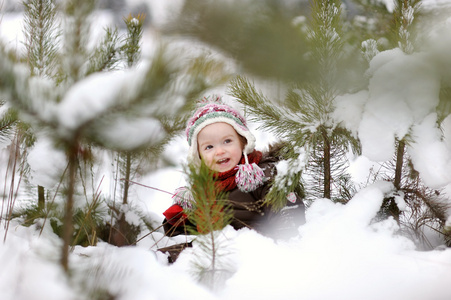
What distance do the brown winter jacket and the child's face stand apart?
0.16 metres

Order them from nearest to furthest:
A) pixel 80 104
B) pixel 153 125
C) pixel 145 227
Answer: pixel 80 104
pixel 153 125
pixel 145 227

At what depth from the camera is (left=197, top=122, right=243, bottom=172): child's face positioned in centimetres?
207

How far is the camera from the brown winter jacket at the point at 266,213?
5.90 ft

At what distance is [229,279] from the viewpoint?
42.2 inches

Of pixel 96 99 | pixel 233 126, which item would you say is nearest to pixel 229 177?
pixel 233 126

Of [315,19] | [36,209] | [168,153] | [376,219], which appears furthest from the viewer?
[168,153]

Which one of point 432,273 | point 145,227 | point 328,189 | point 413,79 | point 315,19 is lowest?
point 432,273

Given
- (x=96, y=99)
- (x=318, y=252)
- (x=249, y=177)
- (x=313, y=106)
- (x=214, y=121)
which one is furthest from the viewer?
(x=214, y=121)

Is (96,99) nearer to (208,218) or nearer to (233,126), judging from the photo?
(208,218)

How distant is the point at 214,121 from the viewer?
6.84 ft

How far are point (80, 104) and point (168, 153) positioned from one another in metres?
1.92

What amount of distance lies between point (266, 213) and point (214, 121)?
1.98 feet

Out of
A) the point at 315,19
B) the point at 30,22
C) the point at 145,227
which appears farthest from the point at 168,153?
the point at 315,19

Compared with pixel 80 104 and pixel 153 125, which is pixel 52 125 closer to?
pixel 80 104
